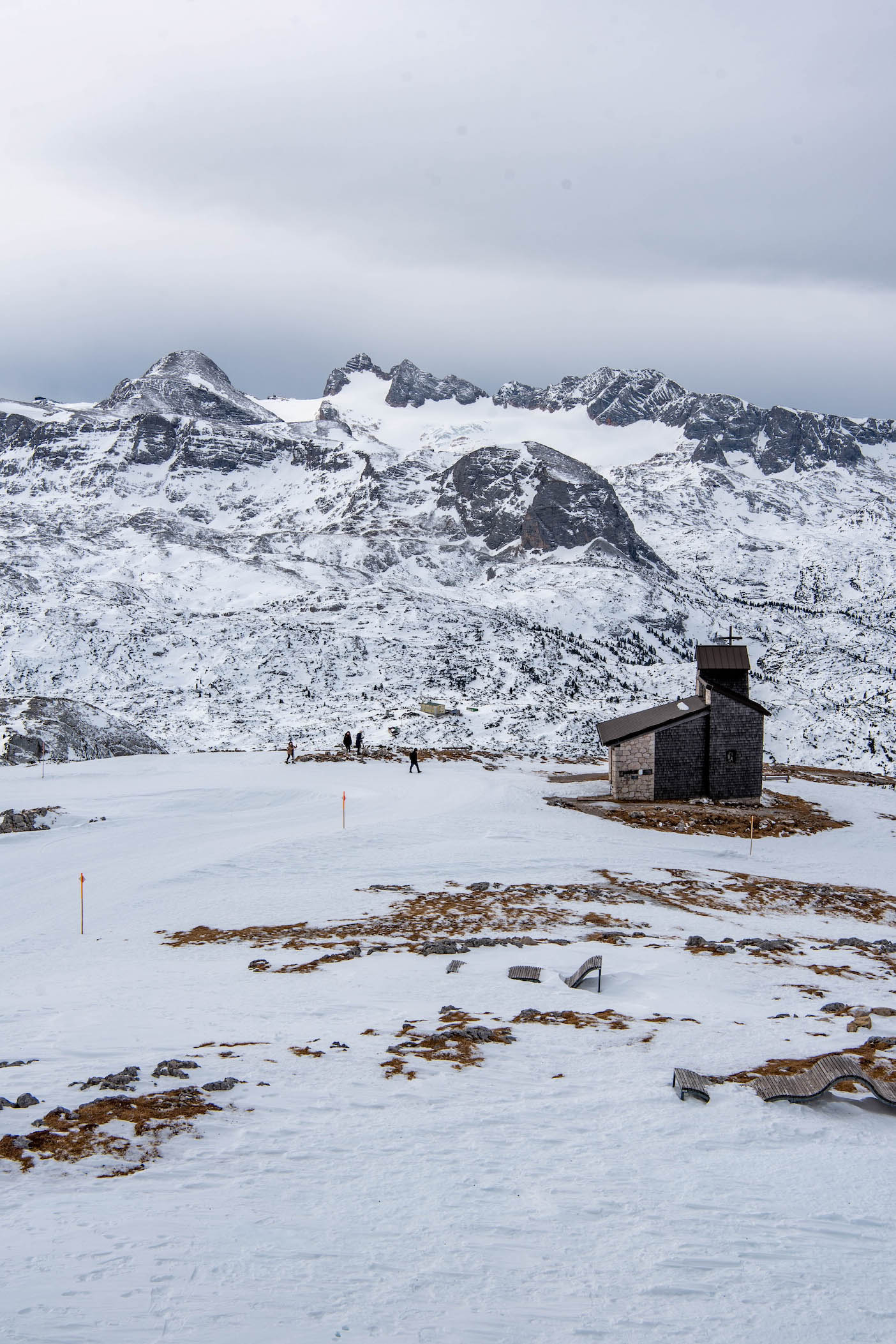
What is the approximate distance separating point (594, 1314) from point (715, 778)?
30.0 metres

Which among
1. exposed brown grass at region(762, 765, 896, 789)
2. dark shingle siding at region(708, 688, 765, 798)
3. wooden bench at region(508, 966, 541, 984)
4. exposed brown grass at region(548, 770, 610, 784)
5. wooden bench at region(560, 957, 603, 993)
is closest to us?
wooden bench at region(560, 957, 603, 993)

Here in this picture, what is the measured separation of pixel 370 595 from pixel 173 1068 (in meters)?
95.1

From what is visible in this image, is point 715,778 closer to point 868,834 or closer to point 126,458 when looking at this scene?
point 868,834

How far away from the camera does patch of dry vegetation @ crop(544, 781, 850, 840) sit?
93.1ft

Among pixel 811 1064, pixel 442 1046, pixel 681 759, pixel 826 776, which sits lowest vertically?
pixel 826 776

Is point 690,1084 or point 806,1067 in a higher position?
point 690,1084

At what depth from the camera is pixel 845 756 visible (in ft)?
218

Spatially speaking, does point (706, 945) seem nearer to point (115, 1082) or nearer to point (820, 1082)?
point (820, 1082)

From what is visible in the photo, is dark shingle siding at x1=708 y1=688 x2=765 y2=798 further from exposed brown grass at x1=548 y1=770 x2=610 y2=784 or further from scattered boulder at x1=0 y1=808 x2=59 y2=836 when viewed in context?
scattered boulder at x1=0 y1=808 x2=59 y2=836

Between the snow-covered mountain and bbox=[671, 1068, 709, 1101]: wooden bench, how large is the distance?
153 ft

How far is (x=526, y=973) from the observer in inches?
486

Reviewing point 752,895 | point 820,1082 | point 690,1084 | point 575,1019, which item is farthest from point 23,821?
point 820,1082

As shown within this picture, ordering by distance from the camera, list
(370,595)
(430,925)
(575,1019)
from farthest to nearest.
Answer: (370,595)
(430,925)
(575,1019)

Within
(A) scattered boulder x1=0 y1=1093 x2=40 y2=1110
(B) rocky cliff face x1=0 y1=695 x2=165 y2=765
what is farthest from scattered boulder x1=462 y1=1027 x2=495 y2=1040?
(B) rocky cliff face x1=0 y1=695 x2=165 y2=765
